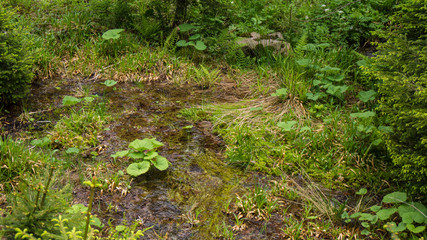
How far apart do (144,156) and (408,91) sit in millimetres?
2630

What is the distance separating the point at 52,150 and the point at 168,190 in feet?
4.81

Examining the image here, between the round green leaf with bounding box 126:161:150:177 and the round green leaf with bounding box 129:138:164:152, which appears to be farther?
the round green leaf with bounding box 129:138:164:152

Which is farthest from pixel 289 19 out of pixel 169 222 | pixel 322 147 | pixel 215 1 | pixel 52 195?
pixel 52 195

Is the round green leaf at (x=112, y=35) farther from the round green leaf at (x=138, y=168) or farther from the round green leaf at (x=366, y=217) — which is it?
the round green leaf at (x=366, y=217)

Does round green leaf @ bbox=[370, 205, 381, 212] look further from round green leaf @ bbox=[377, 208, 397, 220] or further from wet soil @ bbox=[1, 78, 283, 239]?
wet soil @ bbox=[1, 78, 283, 239]

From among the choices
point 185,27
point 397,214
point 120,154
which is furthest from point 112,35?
point 397,214

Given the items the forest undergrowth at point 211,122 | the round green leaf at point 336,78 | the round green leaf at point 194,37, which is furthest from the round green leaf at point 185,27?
the round green leaf at point 336,78

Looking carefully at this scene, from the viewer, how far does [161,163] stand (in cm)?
354

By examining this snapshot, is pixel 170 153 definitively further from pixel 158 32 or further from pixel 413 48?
pixel 158 32

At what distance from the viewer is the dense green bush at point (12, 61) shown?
4113 mm

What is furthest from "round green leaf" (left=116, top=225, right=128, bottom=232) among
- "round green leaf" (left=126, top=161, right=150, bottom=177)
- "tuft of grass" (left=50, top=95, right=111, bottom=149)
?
"tuft of grass" (left=50, top=95, right=111, bottom=149)

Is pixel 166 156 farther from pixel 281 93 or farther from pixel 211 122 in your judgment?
pixel 281 93

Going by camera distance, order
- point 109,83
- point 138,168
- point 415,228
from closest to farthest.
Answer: point 415,228 < point 138,168 < point 109,83

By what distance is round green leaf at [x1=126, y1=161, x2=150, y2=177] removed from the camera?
3375mm
